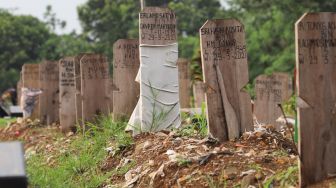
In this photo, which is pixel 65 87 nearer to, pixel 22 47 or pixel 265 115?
pixel 265 115

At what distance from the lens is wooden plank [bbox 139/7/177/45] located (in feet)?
29.4

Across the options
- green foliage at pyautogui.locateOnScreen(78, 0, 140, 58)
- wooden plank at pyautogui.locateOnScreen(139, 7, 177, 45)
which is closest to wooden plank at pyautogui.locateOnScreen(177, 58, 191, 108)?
wooden plank at pyautogui.locateOnScreen(139, 7, 177, 45)

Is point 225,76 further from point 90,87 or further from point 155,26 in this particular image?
point 90,87

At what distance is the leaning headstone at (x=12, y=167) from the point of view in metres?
4.16

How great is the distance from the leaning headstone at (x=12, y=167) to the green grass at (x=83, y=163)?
3.10 m

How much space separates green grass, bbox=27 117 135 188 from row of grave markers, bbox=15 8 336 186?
52cm

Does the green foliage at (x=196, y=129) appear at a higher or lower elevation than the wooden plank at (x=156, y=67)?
lower

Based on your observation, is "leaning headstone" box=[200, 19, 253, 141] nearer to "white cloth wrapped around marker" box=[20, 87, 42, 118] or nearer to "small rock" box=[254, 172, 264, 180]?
"small rock" box=[254, 172, 264, 180]

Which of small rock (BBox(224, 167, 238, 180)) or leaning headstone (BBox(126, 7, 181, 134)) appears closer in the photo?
small rock (BBox(224, 167, 238, 180))

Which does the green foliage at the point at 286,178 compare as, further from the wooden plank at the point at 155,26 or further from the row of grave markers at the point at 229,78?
the wooden plank at the point at 155,26

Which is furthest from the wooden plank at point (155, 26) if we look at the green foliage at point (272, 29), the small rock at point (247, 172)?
the green foliage at point (272, 29)

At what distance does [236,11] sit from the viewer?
3878cm

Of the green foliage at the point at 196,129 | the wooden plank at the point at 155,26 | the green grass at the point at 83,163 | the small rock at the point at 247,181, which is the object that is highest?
the wooden plank at the point at 155,26

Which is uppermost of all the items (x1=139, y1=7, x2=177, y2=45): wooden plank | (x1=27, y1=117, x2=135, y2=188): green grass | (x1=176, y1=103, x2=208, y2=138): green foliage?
(x1=139, y1=7, x2=177, y2=45): wooden plank
